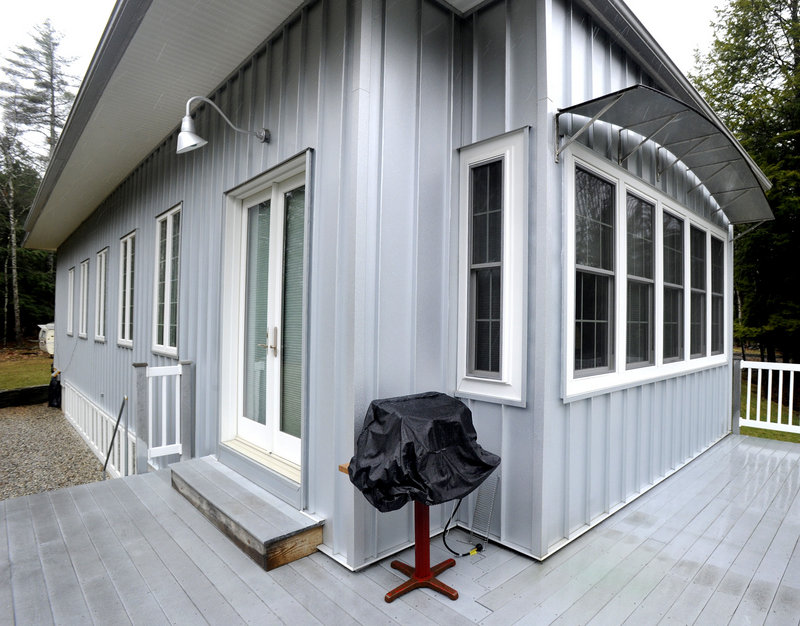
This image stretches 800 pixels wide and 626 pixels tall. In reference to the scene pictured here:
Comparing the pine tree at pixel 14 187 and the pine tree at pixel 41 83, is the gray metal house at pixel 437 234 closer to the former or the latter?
the pine tree at pixel 14 187

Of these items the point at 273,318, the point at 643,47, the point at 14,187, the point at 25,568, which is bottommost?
the point at 25,568

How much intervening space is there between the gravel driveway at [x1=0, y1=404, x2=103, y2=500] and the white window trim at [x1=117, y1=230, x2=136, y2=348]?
2286 millimetres

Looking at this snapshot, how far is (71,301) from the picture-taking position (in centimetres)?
1041

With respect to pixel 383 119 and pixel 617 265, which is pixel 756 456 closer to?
pixel 617 265

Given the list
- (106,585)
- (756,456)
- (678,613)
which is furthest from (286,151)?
(756,456)

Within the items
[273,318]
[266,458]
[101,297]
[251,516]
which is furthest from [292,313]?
[101,297]

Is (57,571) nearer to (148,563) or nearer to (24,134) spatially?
(148,563)

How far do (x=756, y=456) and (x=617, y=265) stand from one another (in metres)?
2.95

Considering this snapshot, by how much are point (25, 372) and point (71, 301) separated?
269 inches

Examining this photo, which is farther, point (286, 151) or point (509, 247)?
point (286, 151)

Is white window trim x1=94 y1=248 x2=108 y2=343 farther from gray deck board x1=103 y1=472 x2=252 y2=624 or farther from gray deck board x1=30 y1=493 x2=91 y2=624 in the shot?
gray deck board x1=103 y1=472 x2=252 y2=624

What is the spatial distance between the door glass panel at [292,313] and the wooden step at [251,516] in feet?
1.57

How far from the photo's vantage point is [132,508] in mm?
3014

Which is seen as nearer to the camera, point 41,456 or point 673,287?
point 673,287
